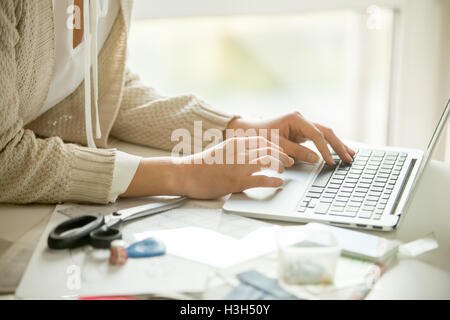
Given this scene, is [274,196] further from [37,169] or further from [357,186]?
[37,169]

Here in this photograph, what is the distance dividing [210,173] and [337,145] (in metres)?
0.22

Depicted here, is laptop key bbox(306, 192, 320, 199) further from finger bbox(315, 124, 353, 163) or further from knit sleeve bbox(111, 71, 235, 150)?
knit sleeve bbox(111, 71, 235, 150)

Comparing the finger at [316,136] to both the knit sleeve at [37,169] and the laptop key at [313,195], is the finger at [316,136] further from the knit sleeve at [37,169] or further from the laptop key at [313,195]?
the knit sleeve at [37,169]

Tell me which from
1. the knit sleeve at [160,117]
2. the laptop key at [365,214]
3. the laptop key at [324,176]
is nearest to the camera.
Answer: the laptop key at [365,214]

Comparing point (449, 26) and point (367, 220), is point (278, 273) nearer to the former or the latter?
point (367, 220)

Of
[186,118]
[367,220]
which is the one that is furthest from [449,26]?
[367,220]

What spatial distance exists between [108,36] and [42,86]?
0.64 feet

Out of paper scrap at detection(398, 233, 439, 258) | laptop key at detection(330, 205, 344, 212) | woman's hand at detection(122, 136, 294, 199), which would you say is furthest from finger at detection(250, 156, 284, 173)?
paper scrap at detection(398, 233, 439, 258)

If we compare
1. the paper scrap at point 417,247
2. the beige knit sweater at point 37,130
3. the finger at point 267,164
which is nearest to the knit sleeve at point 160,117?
the beige knit sweater at point 37,130

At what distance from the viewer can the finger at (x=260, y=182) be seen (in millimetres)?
685

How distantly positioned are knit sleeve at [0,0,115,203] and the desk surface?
0.02m

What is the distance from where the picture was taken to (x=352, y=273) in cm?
48

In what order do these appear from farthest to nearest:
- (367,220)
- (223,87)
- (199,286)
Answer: (223,87) → (367,220) → (199,286)

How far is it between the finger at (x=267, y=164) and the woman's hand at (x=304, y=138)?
0.07 metres
